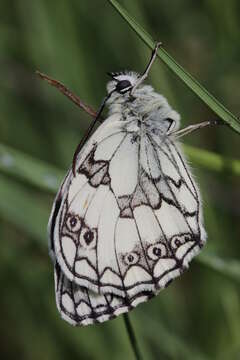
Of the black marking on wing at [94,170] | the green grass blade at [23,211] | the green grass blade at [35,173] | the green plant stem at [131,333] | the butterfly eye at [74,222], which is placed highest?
the black marking on wing at [94,170]

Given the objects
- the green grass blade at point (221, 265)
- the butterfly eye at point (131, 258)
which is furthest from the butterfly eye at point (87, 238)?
the green grass blade at point (221, 265)

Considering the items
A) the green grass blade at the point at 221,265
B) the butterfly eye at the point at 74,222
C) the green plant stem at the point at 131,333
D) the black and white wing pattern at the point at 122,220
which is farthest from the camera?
the green grass blade at the point at 221,265

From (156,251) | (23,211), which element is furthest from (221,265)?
(23,211)

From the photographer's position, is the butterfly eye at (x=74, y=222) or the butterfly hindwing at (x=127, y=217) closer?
the butterfly hindwing at (x=127, y=217)

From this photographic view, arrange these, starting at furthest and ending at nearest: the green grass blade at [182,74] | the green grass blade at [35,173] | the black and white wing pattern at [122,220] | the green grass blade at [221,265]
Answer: the green grass blade at [35,173] → the green grass blade at [221,265] → the black and white wing pattern at [122,220] → the green grass blade at [182,74]

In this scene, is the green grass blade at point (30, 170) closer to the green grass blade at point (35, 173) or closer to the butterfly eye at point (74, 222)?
the green grass blade at point (35, 173)

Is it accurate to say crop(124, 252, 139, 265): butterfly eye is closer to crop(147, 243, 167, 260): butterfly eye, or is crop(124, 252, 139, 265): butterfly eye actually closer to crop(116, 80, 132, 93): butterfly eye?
crop(147, 243, 167, 260): butterfly eye

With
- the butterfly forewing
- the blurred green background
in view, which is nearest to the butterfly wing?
the butterfly forewing
